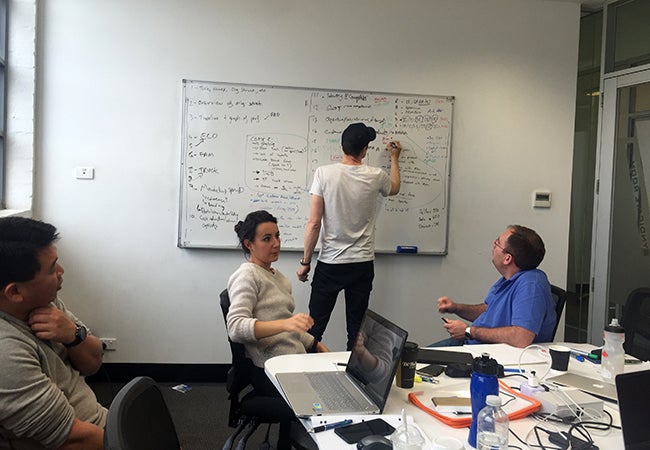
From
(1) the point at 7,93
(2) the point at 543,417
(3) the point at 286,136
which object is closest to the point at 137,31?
(1) the point at 7,93

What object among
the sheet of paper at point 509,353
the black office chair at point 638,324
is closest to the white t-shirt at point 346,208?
the sheet of paper at point 509,353

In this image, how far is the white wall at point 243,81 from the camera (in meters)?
3.46

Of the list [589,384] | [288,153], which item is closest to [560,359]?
[589,384]

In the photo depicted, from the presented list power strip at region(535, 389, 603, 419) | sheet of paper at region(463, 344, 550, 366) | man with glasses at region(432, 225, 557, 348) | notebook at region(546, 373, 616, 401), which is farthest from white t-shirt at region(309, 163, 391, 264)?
power strip at region(535, 389, 603, 419)

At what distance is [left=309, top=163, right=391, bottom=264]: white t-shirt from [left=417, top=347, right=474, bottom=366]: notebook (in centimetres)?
127

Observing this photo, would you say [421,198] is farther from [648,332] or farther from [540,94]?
[648,332]

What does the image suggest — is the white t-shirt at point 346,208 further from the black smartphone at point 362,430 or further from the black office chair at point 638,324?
the black smartphone at point 362,430

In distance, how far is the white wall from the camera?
3.46 m

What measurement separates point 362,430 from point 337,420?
0.09 m

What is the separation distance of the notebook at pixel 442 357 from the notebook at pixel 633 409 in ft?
2.54

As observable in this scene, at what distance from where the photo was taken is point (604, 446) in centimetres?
138

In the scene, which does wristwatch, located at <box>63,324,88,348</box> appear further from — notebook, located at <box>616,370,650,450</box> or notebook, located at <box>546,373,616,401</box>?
notebook, located at <box>546,373,616,401</box>

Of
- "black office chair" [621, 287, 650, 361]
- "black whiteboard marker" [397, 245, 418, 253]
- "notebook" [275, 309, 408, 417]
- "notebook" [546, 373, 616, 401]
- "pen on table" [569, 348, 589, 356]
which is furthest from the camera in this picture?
"black whiteboard marker" [397, 245, 418, 253]

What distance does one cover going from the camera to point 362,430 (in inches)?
55.5
